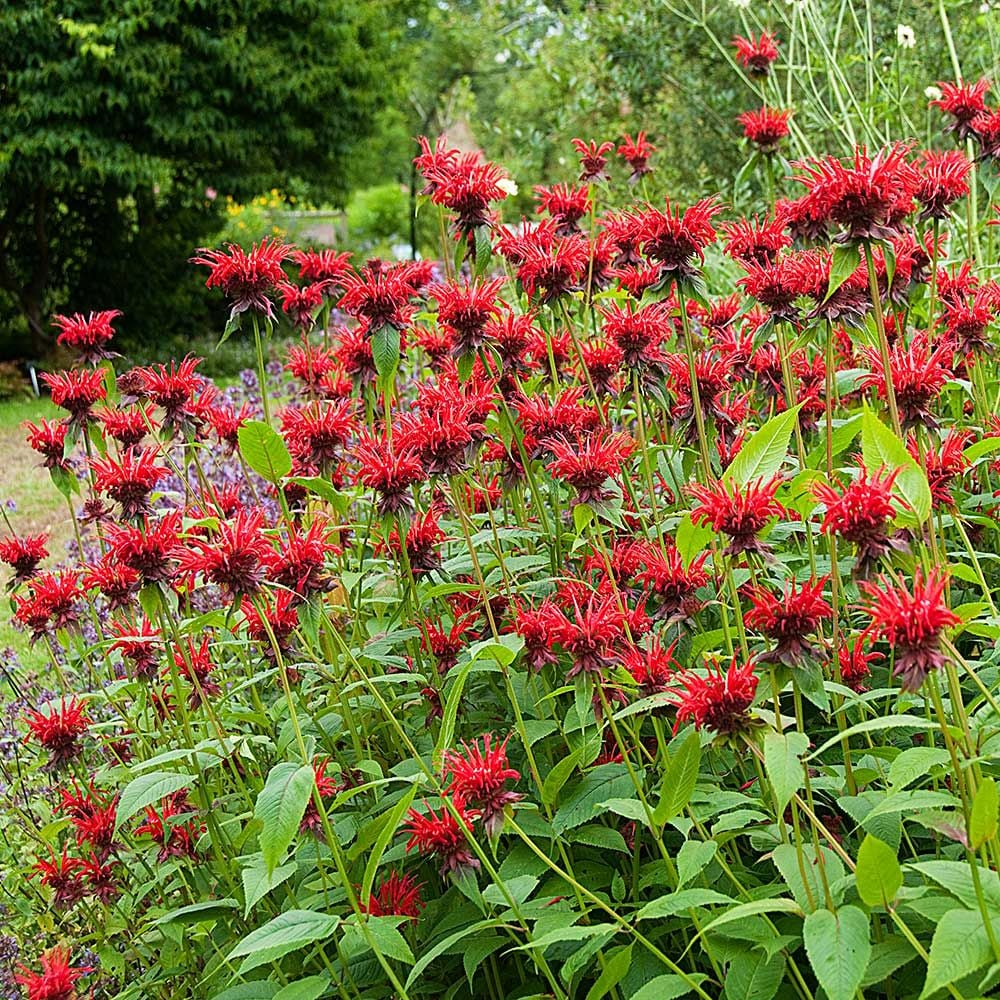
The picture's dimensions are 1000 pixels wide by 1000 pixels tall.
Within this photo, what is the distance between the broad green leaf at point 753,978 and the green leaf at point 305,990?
495mm

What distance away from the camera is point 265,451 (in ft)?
5.38

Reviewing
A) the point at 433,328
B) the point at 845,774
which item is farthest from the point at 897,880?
the point at 433,328

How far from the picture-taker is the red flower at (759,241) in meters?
1.93

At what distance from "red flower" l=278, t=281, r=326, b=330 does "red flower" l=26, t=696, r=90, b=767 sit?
0.79m

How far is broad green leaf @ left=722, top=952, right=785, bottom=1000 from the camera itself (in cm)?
125

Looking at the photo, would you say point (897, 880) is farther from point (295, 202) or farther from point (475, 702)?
point (295, 202)

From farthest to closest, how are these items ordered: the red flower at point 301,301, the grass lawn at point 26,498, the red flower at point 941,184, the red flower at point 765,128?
the grass lawn at point 26,498, the red flower at point 765,128, the red flower at point 301,301, the red flower at point 941,184

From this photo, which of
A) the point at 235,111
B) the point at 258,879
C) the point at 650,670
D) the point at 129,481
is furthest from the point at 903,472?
the point at 235,111

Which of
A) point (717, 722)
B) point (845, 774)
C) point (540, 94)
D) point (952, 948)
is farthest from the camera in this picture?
point (540, 94)

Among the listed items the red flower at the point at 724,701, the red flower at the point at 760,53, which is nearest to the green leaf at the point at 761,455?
the red flower at the point at 724,701

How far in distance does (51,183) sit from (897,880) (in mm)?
9631

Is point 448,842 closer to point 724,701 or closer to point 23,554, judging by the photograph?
point 724,701

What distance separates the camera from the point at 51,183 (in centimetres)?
932

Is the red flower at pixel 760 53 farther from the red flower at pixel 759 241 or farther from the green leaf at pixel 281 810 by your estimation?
the green leaf at pixel 281 810
